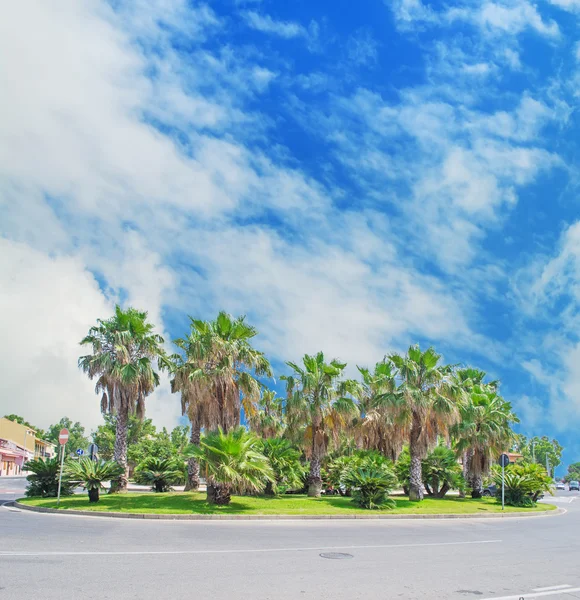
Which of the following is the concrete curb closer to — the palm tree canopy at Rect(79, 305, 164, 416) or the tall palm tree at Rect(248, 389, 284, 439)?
the palm tree canopy at Rect(79, 305, 164, 416)

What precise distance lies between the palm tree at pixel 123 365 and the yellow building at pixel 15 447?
6057 cm

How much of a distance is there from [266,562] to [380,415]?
2369 cm

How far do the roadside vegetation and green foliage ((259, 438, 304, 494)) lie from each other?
59mm

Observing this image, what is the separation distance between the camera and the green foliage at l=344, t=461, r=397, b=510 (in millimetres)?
23281

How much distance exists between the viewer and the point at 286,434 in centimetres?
3109

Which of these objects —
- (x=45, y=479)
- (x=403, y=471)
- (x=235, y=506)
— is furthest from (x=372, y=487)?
(x=45, y=479)

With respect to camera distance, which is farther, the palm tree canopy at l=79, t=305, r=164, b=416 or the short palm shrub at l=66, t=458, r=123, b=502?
the palm tree canopy at l=79, t=305, r=164, b=416

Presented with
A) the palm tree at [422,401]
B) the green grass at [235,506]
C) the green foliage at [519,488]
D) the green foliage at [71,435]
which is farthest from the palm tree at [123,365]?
the green foliage at [71,435]

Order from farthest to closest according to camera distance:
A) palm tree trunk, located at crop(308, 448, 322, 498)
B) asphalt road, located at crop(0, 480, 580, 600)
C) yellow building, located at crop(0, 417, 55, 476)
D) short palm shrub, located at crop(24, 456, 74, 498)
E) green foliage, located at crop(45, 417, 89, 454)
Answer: green foliage, located at crop(45, 417, 89, 454), yellow building, located at crop(0, 417, 55, 476), palm tree trunk, located at crop(308, 448, 322, 498), short palm shrub, located at crop(24, 456, 74, 498), asphalt road, located at crop(0, 480, 580, 600)

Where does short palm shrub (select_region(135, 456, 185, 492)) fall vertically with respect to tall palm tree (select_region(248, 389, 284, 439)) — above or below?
below

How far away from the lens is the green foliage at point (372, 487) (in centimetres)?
2328

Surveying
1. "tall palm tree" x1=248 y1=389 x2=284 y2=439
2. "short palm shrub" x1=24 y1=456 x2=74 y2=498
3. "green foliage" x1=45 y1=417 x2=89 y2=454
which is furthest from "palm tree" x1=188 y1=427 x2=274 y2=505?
"green foliage" x1=45 y1=417 x2=89 y2=454

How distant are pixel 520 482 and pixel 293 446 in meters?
12.9

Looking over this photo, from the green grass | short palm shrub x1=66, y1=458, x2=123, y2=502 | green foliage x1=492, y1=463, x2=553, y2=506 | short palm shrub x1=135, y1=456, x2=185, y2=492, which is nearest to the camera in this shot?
the green grass
